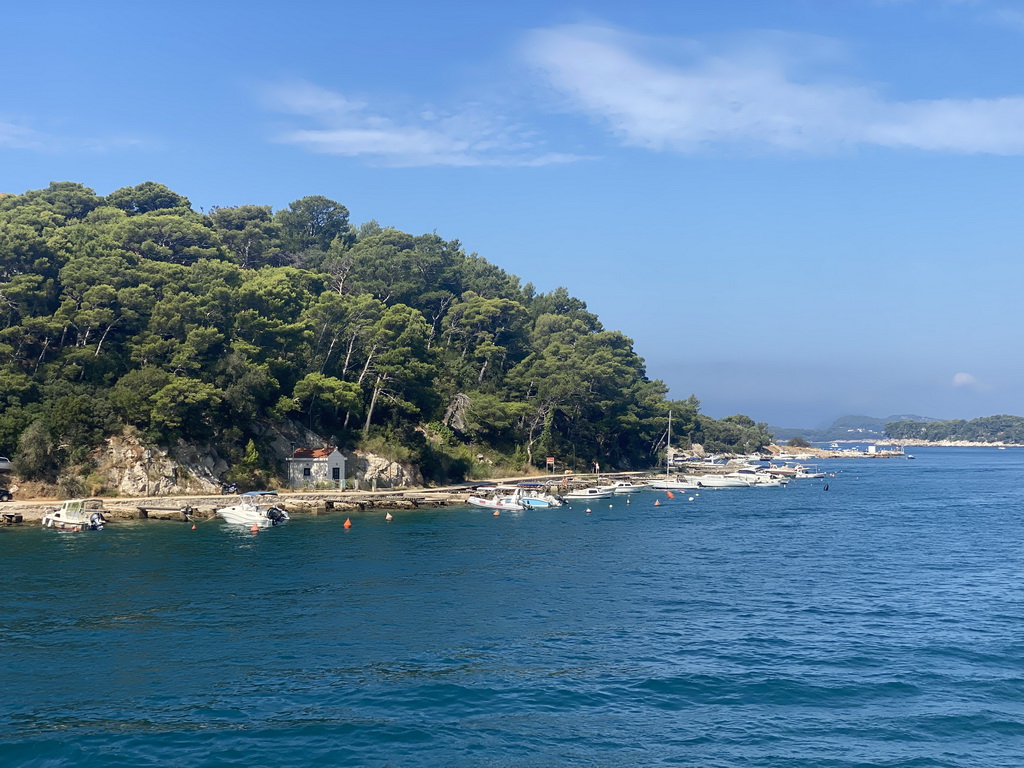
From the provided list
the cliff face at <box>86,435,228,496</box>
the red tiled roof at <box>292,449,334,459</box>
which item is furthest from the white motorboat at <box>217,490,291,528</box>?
the red tiled roof at <box>292,449,334,459</box>

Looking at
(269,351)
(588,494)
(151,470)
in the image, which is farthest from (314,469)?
(588,494)

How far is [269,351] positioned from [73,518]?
1126 inches

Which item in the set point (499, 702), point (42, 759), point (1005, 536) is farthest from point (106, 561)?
point (1005, 536)

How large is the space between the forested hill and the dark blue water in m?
17.5

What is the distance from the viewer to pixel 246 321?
255 feet

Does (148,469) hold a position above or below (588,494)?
above

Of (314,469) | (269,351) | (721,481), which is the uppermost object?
(269,351)

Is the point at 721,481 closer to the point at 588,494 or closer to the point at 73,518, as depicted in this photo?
the point at 588,494

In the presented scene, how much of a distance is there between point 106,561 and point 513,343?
258ft

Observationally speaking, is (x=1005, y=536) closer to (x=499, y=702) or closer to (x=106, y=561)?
(x=499, y=702)

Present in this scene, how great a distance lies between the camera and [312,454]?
75750mm

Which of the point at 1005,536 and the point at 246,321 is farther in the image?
the point at 246,321

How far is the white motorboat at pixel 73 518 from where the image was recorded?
54031mm

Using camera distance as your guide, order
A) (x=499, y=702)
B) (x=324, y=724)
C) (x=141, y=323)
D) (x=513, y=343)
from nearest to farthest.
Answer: (x=324, y=724) < (x=499, y=702) < (x=141, y=323) < (x=513, y=343)
